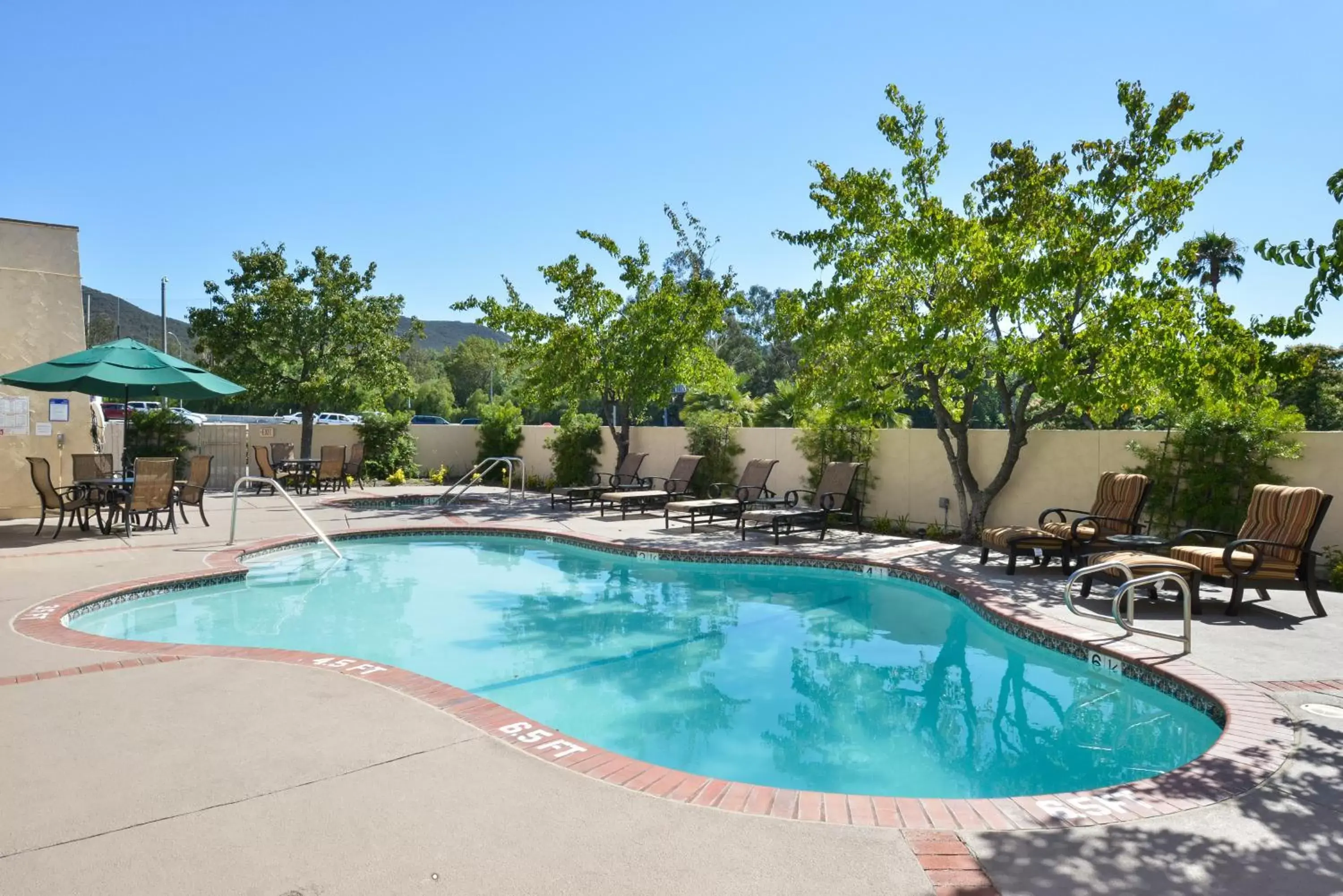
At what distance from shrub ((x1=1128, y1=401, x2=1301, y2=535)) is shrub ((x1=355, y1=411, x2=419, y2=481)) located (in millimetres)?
17050

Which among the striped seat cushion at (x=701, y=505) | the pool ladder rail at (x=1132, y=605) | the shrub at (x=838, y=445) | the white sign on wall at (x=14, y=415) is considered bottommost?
the pool ladder rail at (x=1132, y=605)

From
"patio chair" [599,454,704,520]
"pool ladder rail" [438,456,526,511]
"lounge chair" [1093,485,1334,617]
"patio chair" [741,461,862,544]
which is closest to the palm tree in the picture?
"patio chair" [599,454,704,520]

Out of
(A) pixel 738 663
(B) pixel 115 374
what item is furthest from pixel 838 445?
(B) pixel 115 374

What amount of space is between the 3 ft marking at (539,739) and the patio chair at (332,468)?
1506 centimetres

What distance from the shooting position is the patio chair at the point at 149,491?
444 inches

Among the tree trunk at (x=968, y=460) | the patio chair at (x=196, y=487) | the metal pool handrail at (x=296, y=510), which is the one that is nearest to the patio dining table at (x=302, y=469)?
the patio chair at (x=196, y=487)

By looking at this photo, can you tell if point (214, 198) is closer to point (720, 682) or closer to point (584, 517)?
point (584, 517)

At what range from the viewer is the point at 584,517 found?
14914mm

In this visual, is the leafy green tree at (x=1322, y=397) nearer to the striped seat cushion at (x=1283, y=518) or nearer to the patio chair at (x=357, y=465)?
the striped seat cushion at (x=1283, y=518)

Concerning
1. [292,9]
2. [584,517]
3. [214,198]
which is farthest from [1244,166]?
[214,198]

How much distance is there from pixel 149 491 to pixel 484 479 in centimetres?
1121

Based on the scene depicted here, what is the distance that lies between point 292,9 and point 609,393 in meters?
8.91

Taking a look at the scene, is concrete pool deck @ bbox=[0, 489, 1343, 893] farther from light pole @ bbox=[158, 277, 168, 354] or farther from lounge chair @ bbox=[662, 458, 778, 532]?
light pole @ bbox=[158, 277, 168, 354]

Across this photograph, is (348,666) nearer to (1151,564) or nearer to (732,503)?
(1151,564)
